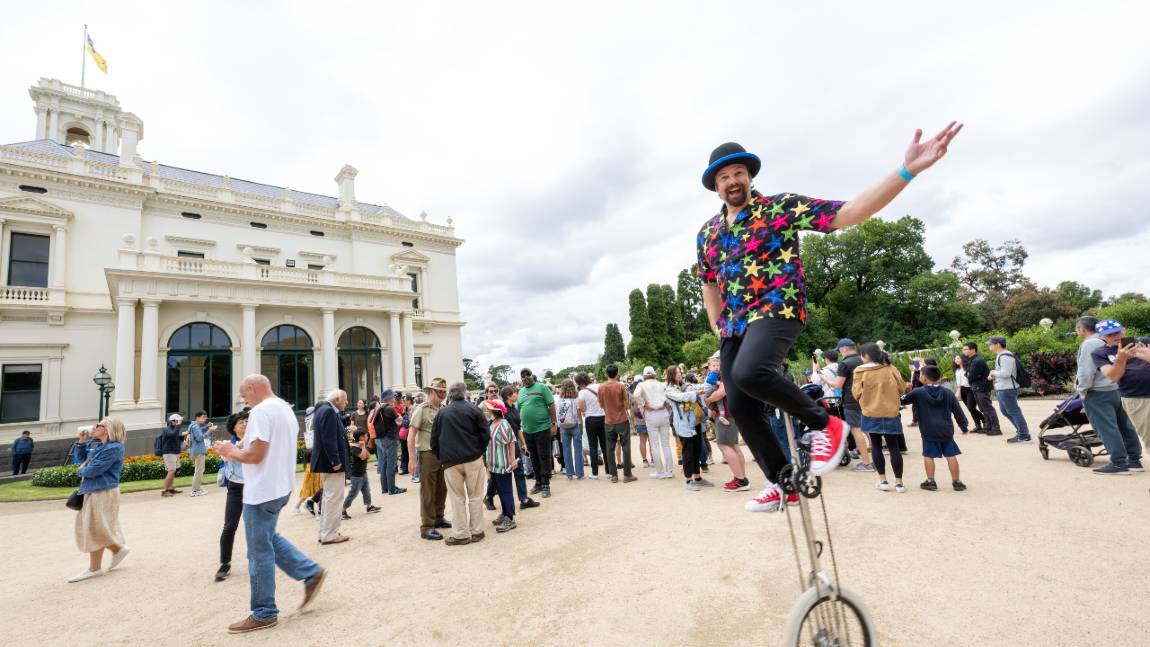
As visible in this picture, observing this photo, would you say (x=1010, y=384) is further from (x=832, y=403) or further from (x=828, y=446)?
(x=828, y=446)

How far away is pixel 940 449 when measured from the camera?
6242 mm

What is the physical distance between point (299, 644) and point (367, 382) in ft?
77.6

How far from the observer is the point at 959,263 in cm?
5294

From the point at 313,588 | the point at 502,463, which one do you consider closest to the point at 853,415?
the point at 502,463

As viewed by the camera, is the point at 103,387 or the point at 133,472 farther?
the point at 103,387

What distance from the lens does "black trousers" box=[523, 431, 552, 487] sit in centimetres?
823

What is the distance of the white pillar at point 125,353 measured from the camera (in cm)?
1818

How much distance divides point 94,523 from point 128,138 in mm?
28413

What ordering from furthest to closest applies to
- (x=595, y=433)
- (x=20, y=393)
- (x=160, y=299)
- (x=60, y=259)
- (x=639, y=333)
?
(x=639, y=333)
(x=60, y=259)
(x=20, y=393)
(x=160, y=299)
(x=595, y=433)

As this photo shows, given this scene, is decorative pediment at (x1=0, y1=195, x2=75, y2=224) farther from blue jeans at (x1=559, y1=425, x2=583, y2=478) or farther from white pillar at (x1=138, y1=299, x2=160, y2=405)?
blue jeans at (x1=559, y1=425, x2=583, y2=478)

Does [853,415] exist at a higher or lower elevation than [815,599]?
higher

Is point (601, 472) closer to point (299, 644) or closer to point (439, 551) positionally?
point (439, 551)

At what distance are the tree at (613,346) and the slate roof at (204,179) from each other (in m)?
33.9

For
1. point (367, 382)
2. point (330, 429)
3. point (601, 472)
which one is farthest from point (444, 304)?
point (330, 429)
